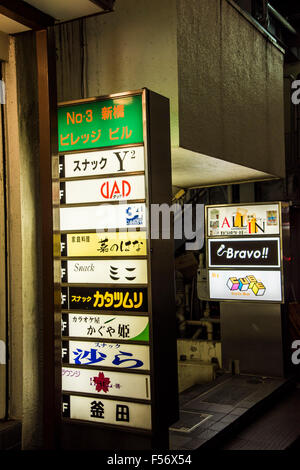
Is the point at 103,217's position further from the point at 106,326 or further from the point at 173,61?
the point at 173,61

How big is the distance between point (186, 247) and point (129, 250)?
23.2 feet

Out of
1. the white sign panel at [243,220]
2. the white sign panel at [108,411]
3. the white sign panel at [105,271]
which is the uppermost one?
the white sign panel at [243,220]

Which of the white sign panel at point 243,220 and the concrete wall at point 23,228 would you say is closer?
the concrete wall at point 23,228

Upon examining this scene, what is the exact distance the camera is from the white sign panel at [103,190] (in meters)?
5.53

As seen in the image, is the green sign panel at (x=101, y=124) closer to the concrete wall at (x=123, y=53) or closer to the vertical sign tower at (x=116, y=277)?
the vertical sign tower at (x=116, y=277)

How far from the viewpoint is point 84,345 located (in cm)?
584

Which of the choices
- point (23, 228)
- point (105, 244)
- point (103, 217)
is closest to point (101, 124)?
point (103, 217)

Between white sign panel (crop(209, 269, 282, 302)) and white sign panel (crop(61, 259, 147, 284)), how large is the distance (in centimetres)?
420

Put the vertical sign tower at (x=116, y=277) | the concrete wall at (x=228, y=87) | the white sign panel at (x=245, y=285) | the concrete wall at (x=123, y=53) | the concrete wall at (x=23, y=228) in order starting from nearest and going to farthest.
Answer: the concrete wall at (x=23, y=228), the vertical sign tower at (x=116, y=277), the concrete wall at (x=123, y=53), the concrete wall at (x=228, y=87), the white sign panel at (x=245, y=285)

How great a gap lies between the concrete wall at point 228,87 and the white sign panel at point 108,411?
A: 3251 mm

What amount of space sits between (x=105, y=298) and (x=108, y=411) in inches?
48.5

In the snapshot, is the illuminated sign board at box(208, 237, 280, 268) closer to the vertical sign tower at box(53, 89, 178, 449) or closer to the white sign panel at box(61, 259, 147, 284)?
the vertical sign tower at box(53, 89, 178, 449)

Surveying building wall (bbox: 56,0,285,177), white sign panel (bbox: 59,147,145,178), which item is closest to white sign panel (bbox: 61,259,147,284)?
white sign panel (bbox: 59,147,145,178)

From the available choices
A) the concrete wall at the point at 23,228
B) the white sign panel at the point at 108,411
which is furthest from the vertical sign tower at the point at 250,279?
the concrete wall at the point at 23,228
